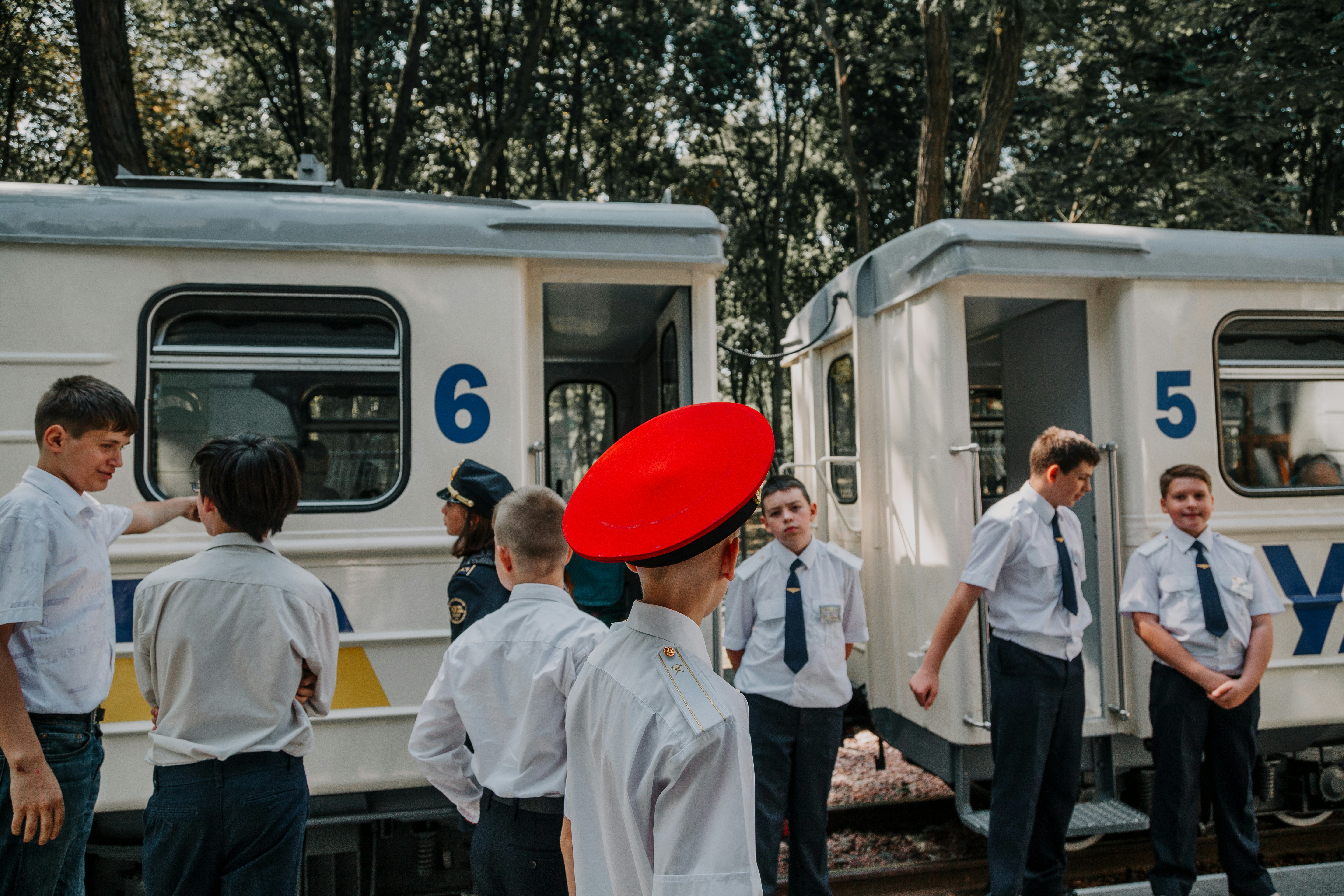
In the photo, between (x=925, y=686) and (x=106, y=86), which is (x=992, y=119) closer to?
(x=925, y=686)

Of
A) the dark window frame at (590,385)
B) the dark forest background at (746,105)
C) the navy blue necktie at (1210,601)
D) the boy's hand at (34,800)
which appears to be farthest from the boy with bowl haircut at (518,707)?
the dark forest background at (746,105)

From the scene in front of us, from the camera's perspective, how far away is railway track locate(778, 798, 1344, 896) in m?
4.27

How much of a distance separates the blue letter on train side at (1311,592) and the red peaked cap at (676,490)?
13.0 ft

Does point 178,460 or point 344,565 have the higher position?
point 178,460

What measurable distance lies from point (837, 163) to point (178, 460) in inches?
603

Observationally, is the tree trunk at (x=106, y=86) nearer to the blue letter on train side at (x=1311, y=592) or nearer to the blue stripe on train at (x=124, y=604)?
the blue stripe on train at (x=124, y=604)

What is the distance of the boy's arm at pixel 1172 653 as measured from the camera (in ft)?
11.9

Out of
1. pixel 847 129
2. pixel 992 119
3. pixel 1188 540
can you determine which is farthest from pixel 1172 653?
pixel 847 129

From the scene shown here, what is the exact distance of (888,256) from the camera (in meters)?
4.75

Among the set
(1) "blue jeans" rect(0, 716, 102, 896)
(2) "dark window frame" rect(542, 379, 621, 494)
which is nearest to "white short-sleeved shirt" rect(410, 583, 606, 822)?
(1) "blue jeans" rect(0, 716, 102, 896)

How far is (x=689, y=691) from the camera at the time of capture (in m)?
1.36

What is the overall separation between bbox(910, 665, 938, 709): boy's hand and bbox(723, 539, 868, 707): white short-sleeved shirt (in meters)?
0.26

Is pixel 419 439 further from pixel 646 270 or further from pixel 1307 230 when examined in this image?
pixel 1307 230

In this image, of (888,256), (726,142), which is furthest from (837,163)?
(888,256)
